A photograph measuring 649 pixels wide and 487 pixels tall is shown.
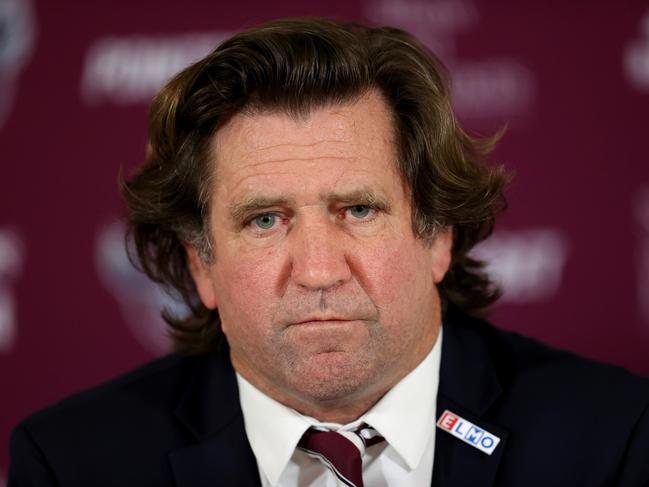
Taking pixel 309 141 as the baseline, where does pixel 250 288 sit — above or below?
below

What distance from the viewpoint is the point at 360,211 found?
2.67 m

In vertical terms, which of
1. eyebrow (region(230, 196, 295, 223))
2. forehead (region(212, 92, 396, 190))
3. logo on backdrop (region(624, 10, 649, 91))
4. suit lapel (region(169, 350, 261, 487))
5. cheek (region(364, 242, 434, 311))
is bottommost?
suit lapel (region(169, 350, 261, 487))

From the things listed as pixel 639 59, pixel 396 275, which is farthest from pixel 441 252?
pixel 639 59

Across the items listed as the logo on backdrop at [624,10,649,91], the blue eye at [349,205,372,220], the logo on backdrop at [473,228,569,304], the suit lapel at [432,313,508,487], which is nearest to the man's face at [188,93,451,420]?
the blue eye at [349,205,372,220]

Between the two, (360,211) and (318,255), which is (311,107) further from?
(318,255)

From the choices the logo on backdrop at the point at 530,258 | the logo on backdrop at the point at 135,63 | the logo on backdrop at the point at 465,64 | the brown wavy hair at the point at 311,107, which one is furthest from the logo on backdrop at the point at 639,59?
the logo on backdrop at the point at 135,63

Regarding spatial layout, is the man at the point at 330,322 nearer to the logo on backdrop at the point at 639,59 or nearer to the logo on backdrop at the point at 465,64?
the logo on backdrop at the point at 465,64

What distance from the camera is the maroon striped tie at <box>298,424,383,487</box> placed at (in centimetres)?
270

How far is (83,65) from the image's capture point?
4.12 m

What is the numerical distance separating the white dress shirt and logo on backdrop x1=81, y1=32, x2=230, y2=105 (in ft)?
5.57

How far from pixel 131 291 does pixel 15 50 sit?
107 centimetres

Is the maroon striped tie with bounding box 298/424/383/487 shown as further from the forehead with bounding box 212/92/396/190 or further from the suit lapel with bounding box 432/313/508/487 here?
the forehead with bounding box 212/92/396/190

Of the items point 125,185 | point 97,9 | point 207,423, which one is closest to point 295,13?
point 97,9

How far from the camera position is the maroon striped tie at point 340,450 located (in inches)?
106
